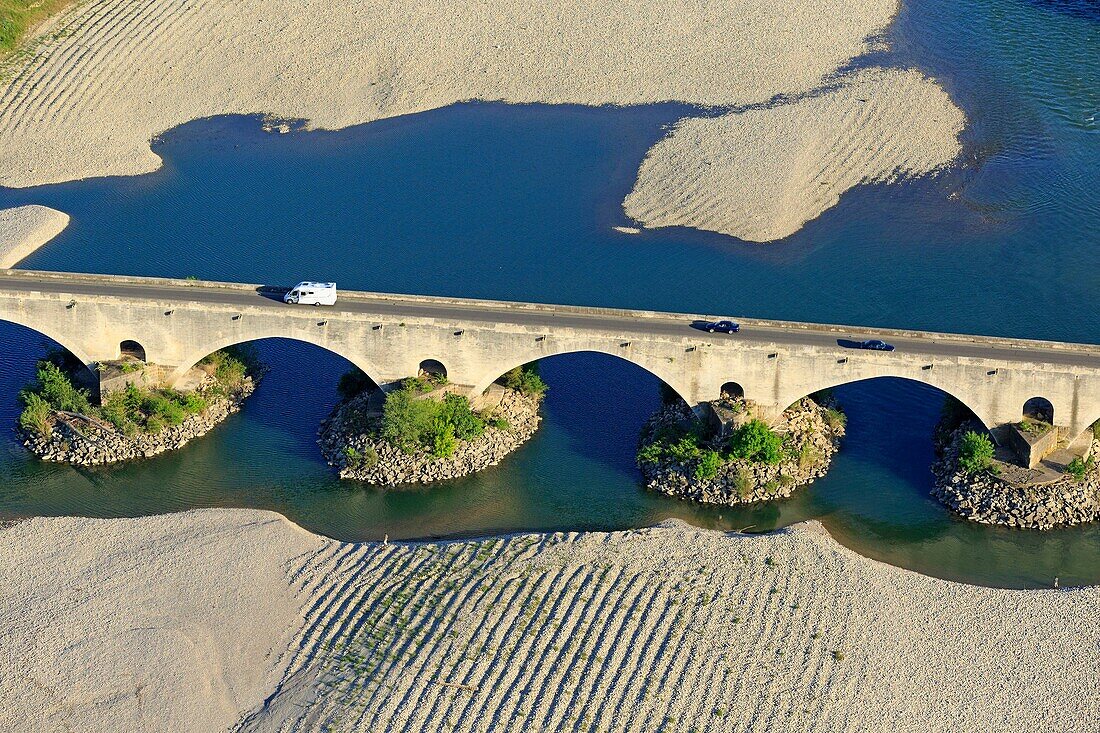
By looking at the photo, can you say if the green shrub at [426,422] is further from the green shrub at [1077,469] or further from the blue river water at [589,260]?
the green shrub at [1077,469]

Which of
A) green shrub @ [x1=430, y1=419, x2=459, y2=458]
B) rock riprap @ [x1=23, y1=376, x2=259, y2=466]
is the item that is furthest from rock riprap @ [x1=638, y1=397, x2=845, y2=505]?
rock riprap @ [x1=23, y1=376, x2=259, y2=466]

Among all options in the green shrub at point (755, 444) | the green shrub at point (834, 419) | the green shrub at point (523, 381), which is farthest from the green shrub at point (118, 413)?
the green shrub at point (834, 419)

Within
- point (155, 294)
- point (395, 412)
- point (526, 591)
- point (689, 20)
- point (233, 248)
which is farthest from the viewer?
point (689, 20)

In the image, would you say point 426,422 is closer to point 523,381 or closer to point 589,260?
point 523,381

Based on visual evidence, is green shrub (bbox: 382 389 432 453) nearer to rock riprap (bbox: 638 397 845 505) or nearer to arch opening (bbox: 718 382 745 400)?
rock riprap (bbox: 638 397 845 505)

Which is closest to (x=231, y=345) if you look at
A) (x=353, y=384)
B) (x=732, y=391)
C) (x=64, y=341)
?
(x=353, y=384)

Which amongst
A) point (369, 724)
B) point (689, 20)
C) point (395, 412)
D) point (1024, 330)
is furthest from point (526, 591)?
point (689, 20)

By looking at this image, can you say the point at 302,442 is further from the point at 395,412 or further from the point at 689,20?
the point at 689,20
